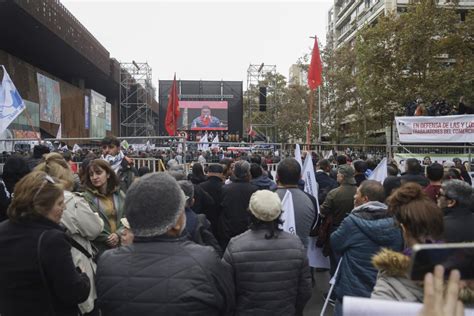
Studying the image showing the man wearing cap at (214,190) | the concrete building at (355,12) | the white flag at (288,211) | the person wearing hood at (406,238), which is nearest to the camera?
the person wearing hood at (406,238)

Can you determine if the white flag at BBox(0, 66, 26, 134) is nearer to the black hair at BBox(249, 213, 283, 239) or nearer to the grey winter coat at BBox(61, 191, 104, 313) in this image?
the grey winter coat at BBox(61, 191, 104, 313)

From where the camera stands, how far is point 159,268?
6.70 ft

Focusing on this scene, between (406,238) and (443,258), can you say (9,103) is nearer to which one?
(406,238)

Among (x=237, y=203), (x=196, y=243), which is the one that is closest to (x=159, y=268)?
(x=196, y=243)

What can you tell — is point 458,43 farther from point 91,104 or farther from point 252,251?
point 91,104

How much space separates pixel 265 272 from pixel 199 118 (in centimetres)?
3489

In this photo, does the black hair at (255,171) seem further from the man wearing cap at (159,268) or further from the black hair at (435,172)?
the man wearing cap at (159,268)

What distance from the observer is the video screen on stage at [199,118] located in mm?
37562

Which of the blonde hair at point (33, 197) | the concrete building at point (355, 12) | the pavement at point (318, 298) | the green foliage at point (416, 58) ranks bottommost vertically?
the pavement at point (318, 298)

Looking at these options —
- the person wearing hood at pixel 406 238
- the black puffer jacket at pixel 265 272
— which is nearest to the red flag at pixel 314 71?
the black puffer jacket at pixel 265 272

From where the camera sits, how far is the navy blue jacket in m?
3.42

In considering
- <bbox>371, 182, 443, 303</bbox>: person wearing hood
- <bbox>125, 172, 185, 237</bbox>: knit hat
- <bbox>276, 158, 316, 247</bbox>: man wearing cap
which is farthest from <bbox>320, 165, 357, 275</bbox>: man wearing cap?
<bbox>125, 172, 185, 237</bbox>: knit hat

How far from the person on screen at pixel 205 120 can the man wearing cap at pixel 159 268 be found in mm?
35557

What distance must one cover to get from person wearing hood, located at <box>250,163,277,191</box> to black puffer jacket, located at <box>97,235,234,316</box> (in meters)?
3.98
